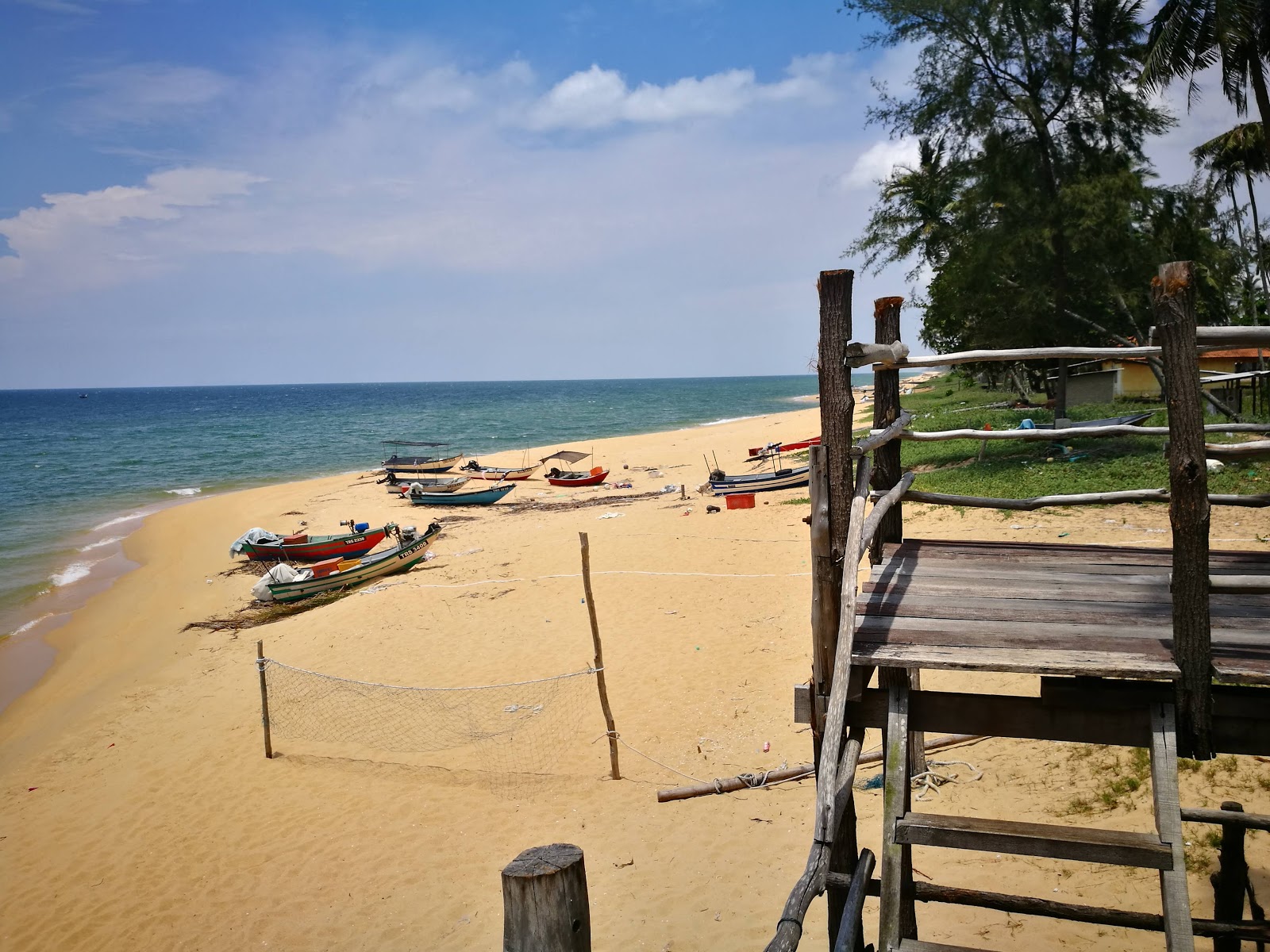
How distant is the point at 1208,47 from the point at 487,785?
16.4m

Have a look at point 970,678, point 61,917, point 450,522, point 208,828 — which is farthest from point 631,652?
point 450,522

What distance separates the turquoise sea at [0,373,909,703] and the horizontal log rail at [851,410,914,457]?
1769 centimetres

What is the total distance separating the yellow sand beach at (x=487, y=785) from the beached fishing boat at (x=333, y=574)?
1.03m

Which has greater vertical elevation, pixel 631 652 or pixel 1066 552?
pixel 1066 552

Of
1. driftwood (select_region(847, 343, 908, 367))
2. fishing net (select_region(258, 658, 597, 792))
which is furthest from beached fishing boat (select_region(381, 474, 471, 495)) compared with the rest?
driftwood (select_region(847, 343, 908, 367))

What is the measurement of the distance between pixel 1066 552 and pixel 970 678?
3899mm

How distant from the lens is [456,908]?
638cm

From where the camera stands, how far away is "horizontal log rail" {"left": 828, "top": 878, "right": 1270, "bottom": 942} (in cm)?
366

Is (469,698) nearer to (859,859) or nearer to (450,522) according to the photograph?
(859,859)

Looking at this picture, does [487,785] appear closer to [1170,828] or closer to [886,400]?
[886,400]

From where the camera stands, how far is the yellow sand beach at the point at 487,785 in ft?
19.6

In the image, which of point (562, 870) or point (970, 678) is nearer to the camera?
point (562, 870)

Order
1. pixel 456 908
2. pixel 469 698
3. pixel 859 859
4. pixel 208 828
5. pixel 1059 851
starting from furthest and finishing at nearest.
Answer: pixel 469 698, pixel 208 828, pixel 456 908, pixel 859 859, pixel 1059 851

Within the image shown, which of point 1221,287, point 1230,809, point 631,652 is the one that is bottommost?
point 631,652
